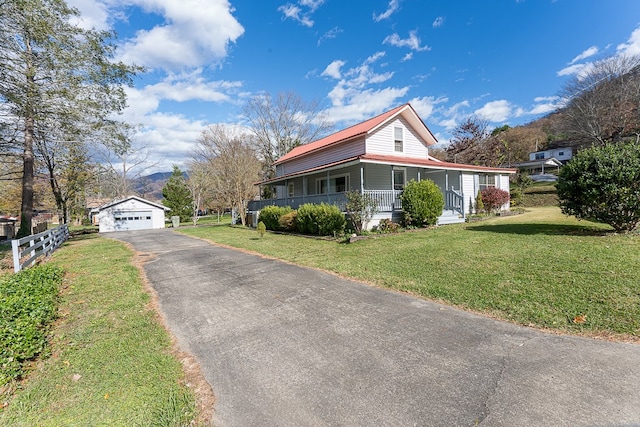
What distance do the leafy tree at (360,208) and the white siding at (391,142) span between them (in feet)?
15.8

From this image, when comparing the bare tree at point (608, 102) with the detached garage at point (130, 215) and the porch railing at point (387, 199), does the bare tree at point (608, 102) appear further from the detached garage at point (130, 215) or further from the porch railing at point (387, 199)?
the detached garage at point (130, 215)

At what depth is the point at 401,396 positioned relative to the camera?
254cm

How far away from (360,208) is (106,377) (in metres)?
9.81

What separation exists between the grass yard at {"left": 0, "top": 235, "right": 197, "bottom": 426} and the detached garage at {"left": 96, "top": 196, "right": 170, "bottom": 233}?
3079 cm

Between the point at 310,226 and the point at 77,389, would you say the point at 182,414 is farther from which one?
the point at 310,226

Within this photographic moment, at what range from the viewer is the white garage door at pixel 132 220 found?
3100cm

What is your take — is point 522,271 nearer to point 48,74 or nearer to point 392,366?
point 392,366

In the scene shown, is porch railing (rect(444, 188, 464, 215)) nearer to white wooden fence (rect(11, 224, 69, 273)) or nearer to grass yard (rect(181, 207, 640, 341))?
grass yard (rect(181, 207, 640, 341))

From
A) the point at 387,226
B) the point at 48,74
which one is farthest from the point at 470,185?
the point at 48,74

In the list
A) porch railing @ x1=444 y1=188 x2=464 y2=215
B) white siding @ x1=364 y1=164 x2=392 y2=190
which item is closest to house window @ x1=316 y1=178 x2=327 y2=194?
white siding @ x1=364 y1=164 x2=392 y2=190

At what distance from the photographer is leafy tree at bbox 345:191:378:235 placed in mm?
11766

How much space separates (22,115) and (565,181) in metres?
18.8

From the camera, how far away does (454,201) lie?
52.5 feet

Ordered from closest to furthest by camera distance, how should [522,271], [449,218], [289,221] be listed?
[522,271], [449,218], [289,221]
